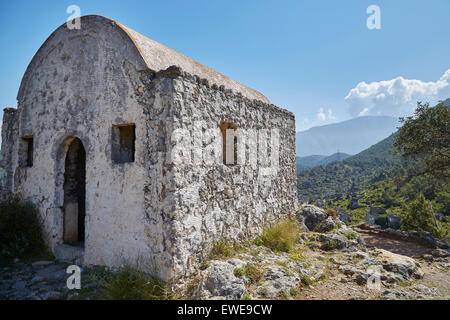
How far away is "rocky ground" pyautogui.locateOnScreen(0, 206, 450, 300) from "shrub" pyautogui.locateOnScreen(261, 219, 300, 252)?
0.21 meters

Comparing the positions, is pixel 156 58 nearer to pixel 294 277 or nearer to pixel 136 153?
pixel 136 153

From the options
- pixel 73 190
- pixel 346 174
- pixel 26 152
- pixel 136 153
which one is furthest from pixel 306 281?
pixel 346 174

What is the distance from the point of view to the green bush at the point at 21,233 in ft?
18.4

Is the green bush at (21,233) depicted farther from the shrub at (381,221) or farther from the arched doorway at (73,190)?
the shrub at (381,221)

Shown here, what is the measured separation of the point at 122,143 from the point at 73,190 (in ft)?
6.73

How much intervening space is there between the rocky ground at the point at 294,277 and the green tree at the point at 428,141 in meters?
6.26

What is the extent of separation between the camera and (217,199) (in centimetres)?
529

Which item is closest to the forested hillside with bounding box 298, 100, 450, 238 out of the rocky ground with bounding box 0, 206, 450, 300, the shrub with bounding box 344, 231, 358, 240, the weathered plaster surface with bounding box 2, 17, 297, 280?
the rocky ground with bounding box 0, 206, 450, 300

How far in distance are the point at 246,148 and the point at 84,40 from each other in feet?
13.4

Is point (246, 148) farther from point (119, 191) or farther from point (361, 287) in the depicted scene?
point (361, 287)

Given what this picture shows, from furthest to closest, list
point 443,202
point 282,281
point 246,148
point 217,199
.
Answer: point 443,202
point 246,148
point 217,199
point 282,281

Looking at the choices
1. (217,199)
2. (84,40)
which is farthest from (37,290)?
(84,40)

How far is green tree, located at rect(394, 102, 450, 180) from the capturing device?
11516 millimetres

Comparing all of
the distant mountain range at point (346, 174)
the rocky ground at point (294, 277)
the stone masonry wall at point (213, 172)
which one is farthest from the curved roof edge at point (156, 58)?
the distant mountain range at point (346, 174)
